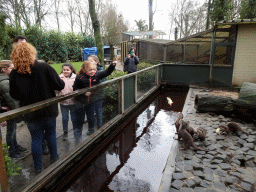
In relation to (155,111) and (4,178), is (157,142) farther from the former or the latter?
(4,178)

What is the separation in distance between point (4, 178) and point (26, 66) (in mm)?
1334

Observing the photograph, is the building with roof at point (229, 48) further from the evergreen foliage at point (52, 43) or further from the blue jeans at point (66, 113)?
the evergreen foliage at point (52, 43)

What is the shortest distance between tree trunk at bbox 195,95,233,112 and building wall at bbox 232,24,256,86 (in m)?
4.34

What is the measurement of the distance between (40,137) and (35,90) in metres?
0.65

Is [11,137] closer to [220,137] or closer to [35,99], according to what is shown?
[35,99]

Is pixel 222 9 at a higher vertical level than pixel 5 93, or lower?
higher

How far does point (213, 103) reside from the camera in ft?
18.6

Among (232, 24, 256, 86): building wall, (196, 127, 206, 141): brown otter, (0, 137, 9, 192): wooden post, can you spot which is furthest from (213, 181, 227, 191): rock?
(232, 24, 256, 86): building wall

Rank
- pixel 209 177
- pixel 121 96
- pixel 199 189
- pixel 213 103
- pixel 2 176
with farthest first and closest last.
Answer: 1. pixel 213 103
2. pixel 121 96
3. pixel 209 177
4. pixel 199 189
5. pixel 2 176

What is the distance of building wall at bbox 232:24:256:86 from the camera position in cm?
853

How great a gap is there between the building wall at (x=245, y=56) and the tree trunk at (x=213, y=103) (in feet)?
14.2

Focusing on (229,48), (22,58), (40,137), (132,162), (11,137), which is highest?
(229,48)

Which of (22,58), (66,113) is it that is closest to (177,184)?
(66,113)

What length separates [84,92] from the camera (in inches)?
127
